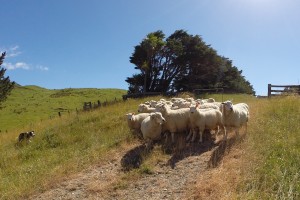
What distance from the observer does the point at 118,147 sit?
15.5 m

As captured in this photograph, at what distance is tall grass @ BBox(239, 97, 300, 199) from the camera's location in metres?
8.60

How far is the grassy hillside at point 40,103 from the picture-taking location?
49.2 m

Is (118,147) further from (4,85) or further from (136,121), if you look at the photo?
(4,85)

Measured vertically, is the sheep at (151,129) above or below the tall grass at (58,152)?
above

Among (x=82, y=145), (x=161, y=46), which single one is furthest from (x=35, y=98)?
(x=82, y=145)

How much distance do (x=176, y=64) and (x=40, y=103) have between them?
2804cm

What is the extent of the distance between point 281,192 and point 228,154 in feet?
12.0

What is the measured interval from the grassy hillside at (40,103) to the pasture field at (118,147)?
24.0m

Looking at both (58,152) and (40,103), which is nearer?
(58,152)

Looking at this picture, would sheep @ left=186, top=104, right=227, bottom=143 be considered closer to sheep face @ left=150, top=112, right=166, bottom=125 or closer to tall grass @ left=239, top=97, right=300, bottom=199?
sheep face @ left=150, top=112, right=166, bottom=125

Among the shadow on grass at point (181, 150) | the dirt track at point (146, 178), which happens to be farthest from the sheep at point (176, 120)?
the dirt track at point (146, 178)

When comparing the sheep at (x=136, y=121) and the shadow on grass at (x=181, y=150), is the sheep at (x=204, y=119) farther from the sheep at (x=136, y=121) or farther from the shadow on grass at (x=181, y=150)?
the sheep at (x=136, y=121)

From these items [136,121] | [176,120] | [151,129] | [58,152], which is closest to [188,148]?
[176,120]

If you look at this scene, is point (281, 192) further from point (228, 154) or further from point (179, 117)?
point (179, 117)
